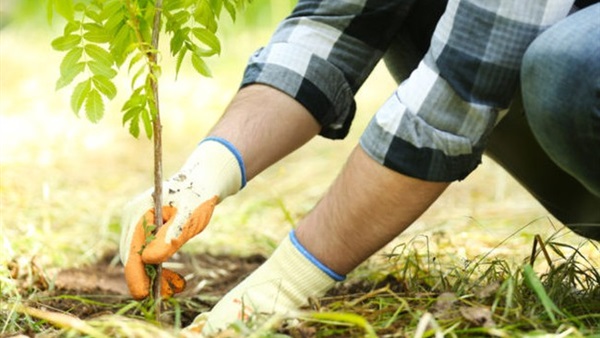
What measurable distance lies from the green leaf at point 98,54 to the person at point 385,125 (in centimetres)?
28

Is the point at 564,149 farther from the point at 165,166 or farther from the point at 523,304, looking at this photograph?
the point at 165,166

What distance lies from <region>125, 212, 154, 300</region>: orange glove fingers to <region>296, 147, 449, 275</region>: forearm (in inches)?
9.4

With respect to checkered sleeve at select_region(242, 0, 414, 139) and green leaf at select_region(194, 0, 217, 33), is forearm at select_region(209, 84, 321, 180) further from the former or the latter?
green leaf at select_region(194, 0, 217, 33)

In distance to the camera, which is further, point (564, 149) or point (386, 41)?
point (386, 41)

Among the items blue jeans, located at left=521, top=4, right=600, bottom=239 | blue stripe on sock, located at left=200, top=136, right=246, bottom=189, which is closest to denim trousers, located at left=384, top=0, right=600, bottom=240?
blue jeans, located at left=521, top=4, right=600, bottom=239

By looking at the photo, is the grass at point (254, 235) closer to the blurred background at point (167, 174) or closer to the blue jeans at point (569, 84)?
the blurred background at point (167, 174)

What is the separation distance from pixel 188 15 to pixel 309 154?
216 centimetres

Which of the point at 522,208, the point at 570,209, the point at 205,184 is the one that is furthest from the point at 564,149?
the point at 522,208

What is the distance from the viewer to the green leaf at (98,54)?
47.9 inches

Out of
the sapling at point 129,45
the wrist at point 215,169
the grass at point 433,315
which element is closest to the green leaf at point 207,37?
the sapling at point 129,45

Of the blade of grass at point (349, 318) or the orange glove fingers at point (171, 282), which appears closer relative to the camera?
the blade of grass at point (349, 318)

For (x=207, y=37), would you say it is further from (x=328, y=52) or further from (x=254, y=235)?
(x=254, y=235)

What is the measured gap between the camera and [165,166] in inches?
128

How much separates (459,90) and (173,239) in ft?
1.54
